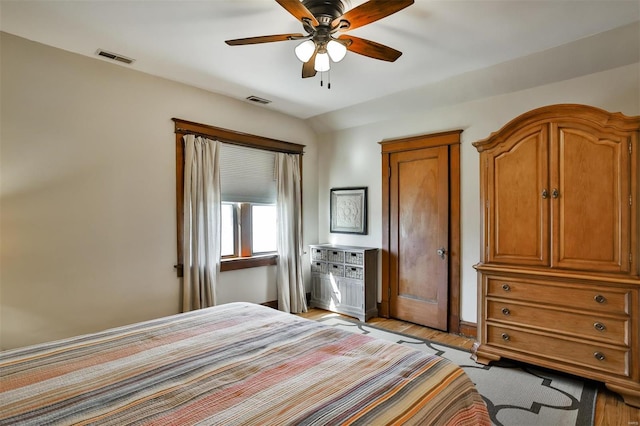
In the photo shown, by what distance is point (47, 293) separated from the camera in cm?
268

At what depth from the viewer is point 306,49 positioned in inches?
84.4

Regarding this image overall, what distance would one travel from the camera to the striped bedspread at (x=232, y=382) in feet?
3.72

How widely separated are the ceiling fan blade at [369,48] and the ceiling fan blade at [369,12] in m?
0.09

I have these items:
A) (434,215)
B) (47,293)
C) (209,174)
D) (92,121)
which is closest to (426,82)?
(434,215)

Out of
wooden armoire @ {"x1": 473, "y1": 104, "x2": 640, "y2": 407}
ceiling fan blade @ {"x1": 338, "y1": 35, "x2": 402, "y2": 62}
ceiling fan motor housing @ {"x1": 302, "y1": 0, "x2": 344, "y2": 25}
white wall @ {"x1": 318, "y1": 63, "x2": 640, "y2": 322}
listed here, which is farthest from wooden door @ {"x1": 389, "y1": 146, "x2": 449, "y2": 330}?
ceiling fan motor housing @ {"x1": 302, "y1": 0, "x2": 344, "y2": 25}

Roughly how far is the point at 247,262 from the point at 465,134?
2990 mm

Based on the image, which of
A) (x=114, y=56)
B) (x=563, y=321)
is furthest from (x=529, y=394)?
(x=114, y=56)

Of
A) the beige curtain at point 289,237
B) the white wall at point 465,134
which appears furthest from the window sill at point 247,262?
the white wall at point 465,134

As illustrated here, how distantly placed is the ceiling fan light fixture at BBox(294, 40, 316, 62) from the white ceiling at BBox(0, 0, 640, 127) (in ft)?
1.13

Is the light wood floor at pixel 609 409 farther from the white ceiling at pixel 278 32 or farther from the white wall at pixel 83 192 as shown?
the white wall at pixel 83 192

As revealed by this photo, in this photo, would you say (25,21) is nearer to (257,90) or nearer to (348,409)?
(257,90)

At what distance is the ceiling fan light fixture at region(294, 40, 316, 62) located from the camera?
83.4 inches

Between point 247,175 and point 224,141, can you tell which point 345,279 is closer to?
point 247,175

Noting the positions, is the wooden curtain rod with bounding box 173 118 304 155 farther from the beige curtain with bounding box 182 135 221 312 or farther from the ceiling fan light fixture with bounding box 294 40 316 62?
the ceiling fan light fixture with bounding box 294 40 316 62
